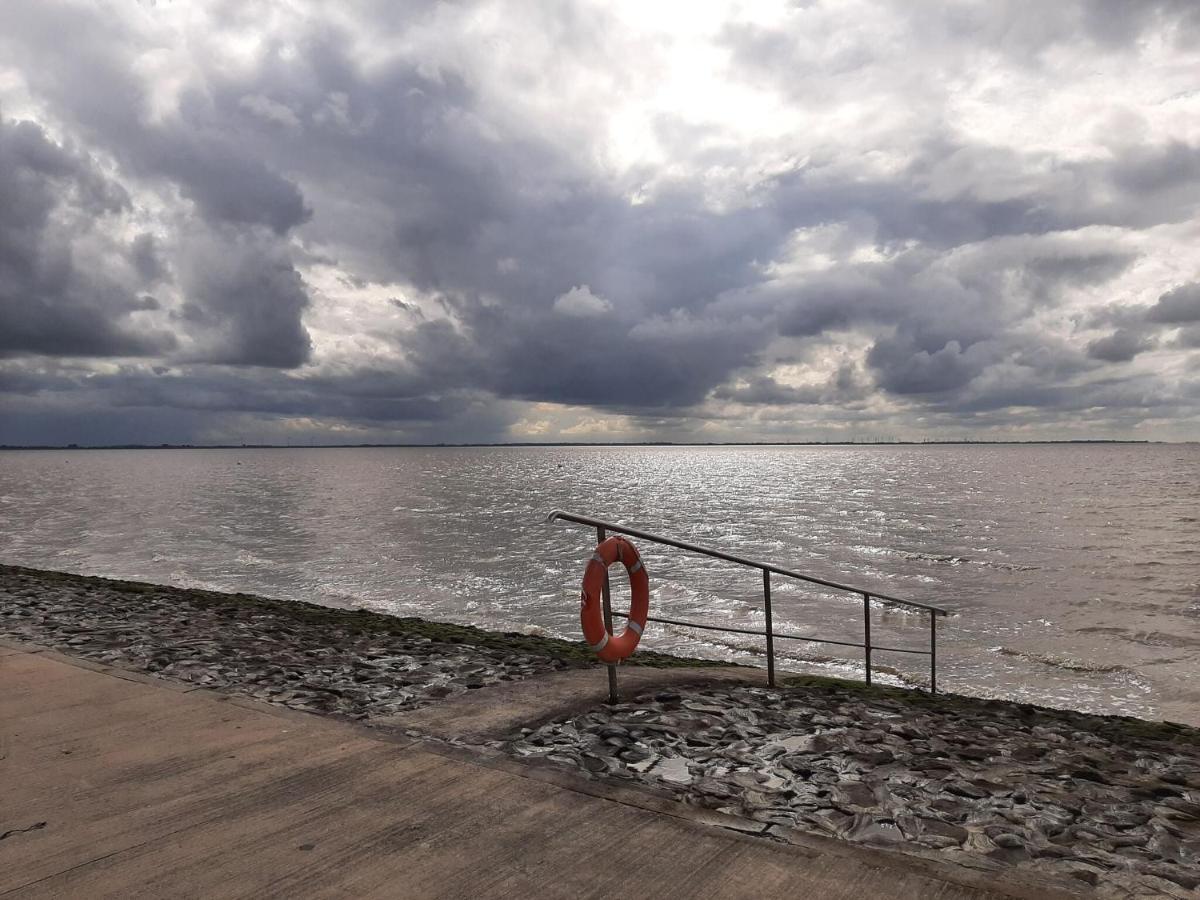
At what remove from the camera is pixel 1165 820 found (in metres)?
3.99

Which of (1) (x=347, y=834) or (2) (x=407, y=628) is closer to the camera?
(1) (x=347, y=834)

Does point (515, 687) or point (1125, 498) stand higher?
point (515, 687)

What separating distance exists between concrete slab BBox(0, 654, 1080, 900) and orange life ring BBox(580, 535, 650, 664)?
1.18m

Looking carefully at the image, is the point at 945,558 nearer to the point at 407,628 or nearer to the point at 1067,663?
the point at 1067,663

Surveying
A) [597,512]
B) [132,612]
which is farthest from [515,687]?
[597,512]

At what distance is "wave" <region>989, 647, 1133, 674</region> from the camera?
546 inches

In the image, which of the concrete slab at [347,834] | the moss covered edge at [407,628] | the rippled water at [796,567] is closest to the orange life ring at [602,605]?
the concrete slab at [347,834]

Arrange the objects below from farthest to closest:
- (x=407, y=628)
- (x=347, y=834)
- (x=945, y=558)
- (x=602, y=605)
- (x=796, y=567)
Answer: (x=945, y=558) < (x=796, y=567) < (x=407, y=628) < (x=602, y=605) < (x=347, y=834)

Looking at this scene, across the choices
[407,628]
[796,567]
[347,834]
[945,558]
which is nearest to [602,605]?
[347,834]

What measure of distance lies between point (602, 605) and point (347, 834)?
7.73 ft

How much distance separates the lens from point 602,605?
5273 mm

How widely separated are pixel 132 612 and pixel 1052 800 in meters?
10.8

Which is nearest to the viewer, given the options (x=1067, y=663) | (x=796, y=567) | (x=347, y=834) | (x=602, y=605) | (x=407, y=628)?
(x=347, y=834)

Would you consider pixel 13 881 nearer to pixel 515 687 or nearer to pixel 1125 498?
pixel 515 687
